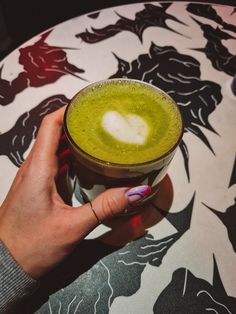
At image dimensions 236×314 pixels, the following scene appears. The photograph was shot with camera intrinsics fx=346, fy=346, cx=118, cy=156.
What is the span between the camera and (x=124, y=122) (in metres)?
0.87

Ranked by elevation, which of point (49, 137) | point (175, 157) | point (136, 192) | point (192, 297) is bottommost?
point (192, 297)

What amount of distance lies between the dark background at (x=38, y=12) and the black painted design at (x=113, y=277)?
83.4 inches

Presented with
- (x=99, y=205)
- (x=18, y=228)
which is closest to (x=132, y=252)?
(x=99, y=205)

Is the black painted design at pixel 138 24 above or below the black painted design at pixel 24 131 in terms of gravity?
above

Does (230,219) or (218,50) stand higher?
(218,50)

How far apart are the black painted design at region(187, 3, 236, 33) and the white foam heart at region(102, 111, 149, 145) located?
2.62 ft

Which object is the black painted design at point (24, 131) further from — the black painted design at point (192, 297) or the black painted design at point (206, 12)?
the black painted design at point (206, 12)

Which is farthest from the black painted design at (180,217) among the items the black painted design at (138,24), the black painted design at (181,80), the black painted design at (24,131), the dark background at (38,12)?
the dark background at (38,12)

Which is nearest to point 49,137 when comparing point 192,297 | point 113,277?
point 113,277

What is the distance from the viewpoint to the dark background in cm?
259

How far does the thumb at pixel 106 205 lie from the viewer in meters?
0.77

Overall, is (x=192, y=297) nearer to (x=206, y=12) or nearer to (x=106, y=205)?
(x=106, y=205)

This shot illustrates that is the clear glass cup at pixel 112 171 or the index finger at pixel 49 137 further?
the index finger at pixel 49 137

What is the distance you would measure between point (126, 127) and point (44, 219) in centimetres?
30
